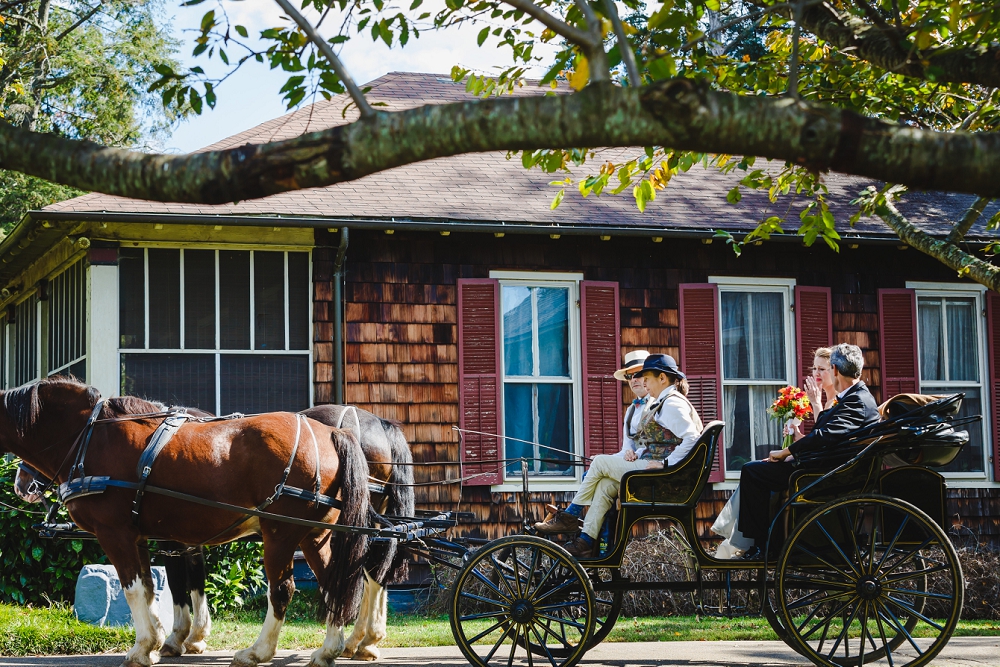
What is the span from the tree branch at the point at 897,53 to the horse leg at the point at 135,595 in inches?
210

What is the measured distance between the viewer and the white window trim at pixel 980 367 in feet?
41.4

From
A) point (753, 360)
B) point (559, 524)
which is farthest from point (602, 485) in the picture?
point (753, 360)

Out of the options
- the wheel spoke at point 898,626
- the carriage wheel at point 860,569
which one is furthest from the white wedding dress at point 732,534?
the wheel spoke at point 898,626

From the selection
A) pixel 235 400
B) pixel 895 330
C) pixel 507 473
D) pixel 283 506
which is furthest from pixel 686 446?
pixel 895 330

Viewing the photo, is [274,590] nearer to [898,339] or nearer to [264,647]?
[264,647]

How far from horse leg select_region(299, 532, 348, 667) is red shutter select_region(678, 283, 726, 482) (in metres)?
5.72

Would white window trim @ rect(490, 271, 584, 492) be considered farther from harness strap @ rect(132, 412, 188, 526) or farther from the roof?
harness strap @ rect(132, 412, 188, 526)

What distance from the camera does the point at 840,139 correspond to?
3.89m

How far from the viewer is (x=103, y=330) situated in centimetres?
1073

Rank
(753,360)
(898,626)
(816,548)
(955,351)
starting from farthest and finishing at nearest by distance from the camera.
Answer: (955,351)
(753,360)
(816,548)
(898,626)

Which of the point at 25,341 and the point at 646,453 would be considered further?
the point at 25,341

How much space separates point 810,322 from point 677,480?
6269mm

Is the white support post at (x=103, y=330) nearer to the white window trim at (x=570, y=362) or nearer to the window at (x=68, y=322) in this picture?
the window at (x=68, y=322)

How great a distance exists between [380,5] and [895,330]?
853 centimetres
